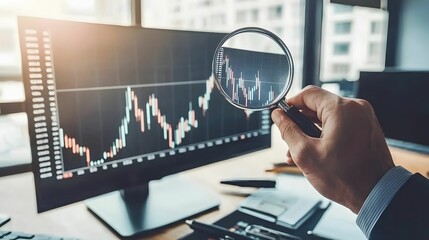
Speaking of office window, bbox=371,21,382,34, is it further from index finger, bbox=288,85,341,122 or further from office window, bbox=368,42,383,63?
index finger, bbox=288,85,341,122

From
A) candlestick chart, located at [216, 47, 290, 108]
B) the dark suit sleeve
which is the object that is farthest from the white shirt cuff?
candlestick chart, located at [216, 47, 290, 108]

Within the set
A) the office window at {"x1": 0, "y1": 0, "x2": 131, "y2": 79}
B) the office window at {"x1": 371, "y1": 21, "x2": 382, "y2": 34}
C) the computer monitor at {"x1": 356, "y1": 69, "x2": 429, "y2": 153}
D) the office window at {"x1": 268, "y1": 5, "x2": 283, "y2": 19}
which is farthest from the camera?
the office window at {"x1": 371, "y1": 21, "x2": 382, "y2": 34}

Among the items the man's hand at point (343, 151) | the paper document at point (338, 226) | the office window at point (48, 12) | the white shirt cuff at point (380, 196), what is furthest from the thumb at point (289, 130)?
the office window at point (48, 12)

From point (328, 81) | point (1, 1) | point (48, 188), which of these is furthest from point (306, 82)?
point (48, 188)

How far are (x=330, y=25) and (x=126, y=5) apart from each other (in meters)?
1.39

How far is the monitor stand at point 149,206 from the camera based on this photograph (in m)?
0.76

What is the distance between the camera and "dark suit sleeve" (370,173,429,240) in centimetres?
52

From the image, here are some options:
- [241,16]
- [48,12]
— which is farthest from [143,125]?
[241,16]

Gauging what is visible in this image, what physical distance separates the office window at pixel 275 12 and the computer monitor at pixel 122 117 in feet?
A: 4.30

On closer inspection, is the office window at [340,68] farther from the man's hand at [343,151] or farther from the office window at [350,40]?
the man's hand at [343,151]

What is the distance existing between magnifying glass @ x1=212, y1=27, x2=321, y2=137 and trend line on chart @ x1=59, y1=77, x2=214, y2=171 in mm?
184

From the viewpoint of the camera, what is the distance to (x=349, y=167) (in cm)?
55

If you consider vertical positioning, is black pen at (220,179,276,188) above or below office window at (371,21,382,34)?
below

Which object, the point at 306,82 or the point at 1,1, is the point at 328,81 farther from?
the point at 1,1
